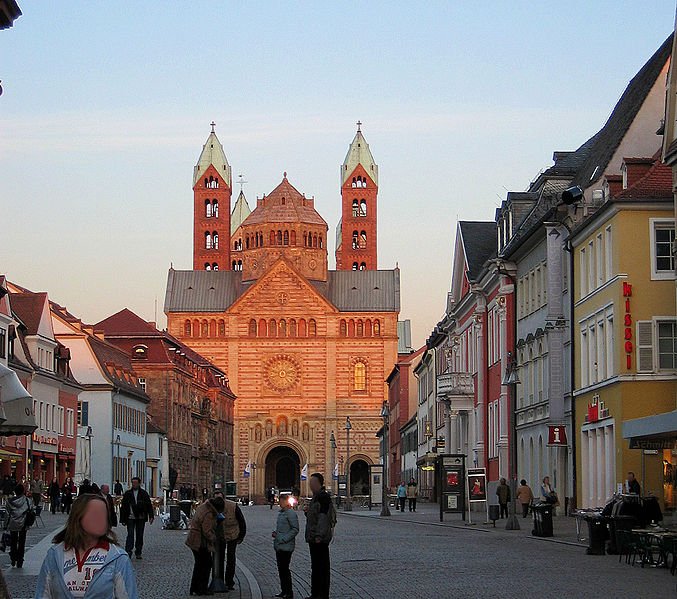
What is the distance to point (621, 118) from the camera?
5097 centimetres

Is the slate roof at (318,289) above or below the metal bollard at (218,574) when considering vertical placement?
above

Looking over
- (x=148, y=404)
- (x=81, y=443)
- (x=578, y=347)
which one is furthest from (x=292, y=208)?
(x=578, y=347)

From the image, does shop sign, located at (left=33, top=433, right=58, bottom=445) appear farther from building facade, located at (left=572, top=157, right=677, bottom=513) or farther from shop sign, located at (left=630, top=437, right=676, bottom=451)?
shop sign, located at (left=630, top=437, right=676, bottom=451)

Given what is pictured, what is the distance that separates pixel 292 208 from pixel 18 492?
139 m

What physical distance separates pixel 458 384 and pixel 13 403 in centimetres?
5298

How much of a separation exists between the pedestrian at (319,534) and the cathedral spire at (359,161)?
156394 millimetres

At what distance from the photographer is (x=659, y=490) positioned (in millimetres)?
40938

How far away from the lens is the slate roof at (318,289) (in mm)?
155250

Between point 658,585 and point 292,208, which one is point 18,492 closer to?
point 658,585

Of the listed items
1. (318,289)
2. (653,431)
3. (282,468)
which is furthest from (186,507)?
(318,289)

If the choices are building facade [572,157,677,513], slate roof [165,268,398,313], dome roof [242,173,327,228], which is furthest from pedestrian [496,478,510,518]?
dome roof [242,173,327,228]

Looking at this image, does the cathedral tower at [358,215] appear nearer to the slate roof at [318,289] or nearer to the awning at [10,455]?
the slate roof at [318,289]

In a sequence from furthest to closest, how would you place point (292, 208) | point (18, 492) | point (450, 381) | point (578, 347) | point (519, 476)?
point (292, 208) → point (450, 381) → point (519, 476) → point (578, 347) → point (18, 492)

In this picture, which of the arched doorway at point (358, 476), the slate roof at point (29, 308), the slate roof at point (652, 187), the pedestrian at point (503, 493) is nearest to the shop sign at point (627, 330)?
the slate roof at point (652, 187)
